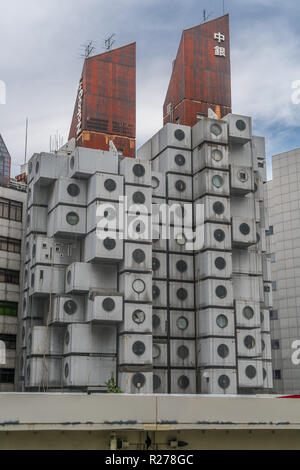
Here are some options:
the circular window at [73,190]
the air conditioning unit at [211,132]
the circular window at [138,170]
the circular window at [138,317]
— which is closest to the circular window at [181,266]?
the circular window at [138,317]

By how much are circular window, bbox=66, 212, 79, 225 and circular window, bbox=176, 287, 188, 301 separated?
43.9ft

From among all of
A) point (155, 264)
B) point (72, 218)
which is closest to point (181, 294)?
point (155, 264)

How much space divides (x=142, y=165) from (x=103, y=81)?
58.0 ft

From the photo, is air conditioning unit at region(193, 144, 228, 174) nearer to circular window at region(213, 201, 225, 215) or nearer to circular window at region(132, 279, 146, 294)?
circular window at region(213, 201, 225, 215)

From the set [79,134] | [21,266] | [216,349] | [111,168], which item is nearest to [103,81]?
[79,134]

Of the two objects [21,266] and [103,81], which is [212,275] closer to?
[21,266]

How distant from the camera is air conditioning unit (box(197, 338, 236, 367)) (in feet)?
205

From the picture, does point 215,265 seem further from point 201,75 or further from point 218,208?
point 201,75

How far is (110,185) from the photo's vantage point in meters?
63.8

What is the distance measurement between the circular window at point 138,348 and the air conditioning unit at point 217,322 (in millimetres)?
7205

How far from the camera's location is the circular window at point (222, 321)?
6366 centimetres

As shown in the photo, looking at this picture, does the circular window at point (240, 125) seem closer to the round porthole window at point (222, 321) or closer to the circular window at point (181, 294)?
the circular window at point (181, 294)

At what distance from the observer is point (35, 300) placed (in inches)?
2586
